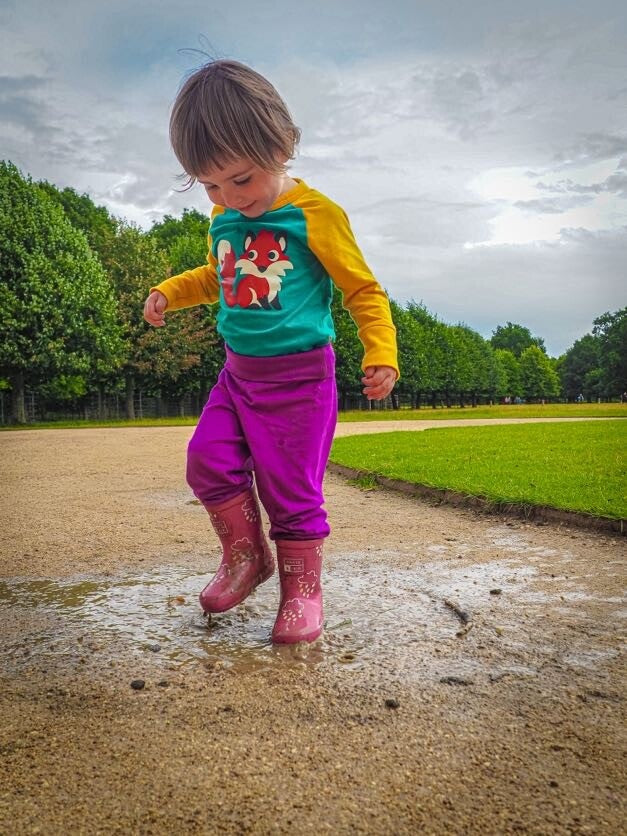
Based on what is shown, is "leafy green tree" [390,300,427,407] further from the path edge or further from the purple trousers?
the purple trousers

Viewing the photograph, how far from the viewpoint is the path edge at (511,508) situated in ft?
15.2

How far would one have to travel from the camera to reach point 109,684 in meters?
2.21

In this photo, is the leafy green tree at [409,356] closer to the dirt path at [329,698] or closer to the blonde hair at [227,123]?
the dirt path at [329,698]

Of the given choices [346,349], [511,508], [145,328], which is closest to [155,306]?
[511,508]

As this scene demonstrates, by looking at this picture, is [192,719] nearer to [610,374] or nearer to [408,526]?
[408,526]

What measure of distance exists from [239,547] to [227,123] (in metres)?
1.54

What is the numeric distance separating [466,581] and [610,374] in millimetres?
82857

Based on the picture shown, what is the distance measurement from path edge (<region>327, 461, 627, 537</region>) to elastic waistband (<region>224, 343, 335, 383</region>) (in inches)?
102

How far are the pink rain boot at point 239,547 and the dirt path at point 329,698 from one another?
0.14 m

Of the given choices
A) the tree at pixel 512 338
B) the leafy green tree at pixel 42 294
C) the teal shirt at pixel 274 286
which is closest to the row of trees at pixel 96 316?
the leafy green tree at pixel 42 294

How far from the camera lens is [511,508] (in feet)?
17.5

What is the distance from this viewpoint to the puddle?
2426 millimetres

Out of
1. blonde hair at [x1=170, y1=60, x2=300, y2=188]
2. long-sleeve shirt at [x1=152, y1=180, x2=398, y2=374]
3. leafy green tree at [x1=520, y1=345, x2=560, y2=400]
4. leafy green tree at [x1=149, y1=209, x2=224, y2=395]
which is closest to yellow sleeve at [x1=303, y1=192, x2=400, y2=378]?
long-sleeve shirt at [x1=152, y1=180, x2=398, y2=374]

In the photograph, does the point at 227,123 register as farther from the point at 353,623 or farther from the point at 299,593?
the point at 353,623
